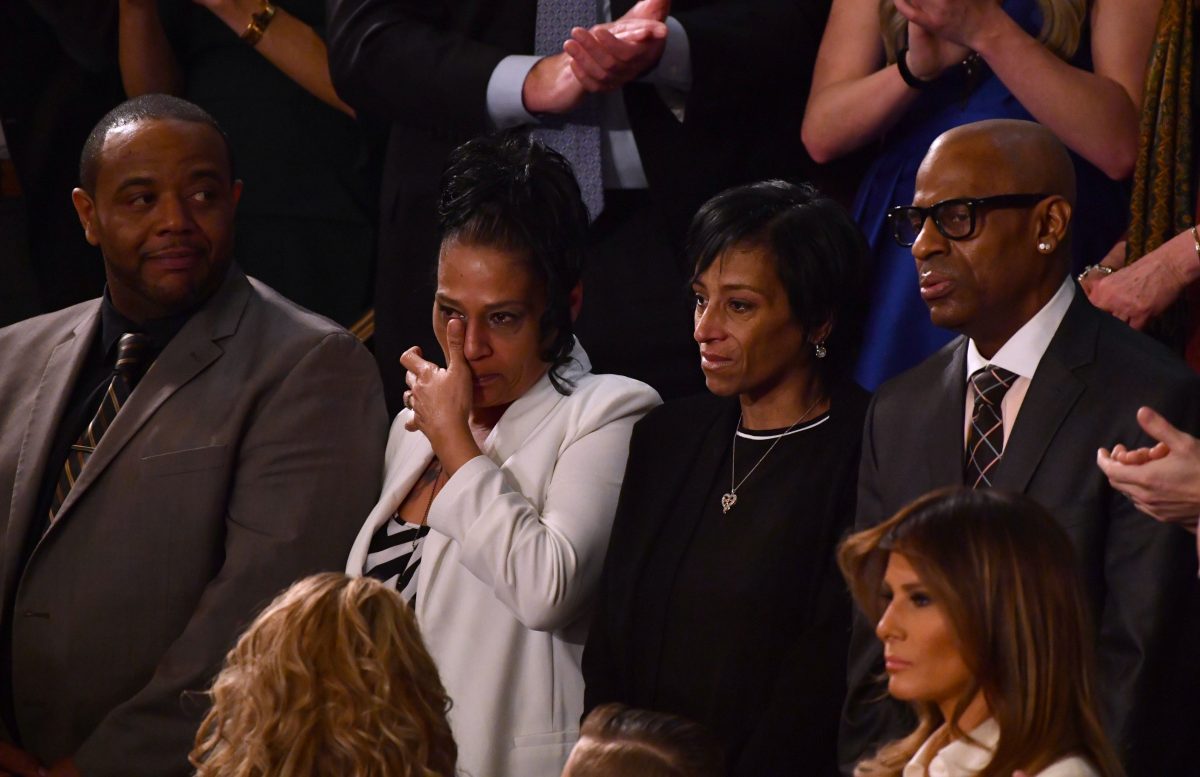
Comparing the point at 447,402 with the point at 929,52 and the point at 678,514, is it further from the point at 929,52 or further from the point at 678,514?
the point at 929,52

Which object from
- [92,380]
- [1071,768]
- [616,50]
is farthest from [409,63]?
[1071,768]

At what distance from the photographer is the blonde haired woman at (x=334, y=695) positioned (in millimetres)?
2637

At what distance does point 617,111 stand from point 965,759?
6.74 ft

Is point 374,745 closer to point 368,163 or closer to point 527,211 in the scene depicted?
point 527,211

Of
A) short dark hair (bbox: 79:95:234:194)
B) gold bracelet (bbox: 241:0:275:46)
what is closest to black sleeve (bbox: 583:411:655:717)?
short dark hair (bbox: 79:95:234:194)

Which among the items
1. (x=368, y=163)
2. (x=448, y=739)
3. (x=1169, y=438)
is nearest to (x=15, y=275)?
(x=368, y=163)

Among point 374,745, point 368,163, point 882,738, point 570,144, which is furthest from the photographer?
point 368,163

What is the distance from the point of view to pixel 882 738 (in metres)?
3.01

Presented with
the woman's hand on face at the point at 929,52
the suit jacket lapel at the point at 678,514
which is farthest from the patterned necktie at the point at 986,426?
the woman's hand on face at the point at 929,52

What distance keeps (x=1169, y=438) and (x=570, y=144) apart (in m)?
1.81

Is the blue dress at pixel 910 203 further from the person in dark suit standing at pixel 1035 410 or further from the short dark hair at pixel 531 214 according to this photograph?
the short dark hair at pixel 531 214

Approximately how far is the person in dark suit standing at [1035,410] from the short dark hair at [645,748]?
0.42m

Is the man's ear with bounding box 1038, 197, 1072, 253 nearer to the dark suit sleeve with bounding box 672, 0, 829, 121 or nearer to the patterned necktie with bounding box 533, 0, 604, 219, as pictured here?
the dark suit sleeve with bounding box 672, 0, 829, 121

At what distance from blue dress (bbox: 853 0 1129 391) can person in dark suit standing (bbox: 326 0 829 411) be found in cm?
37
